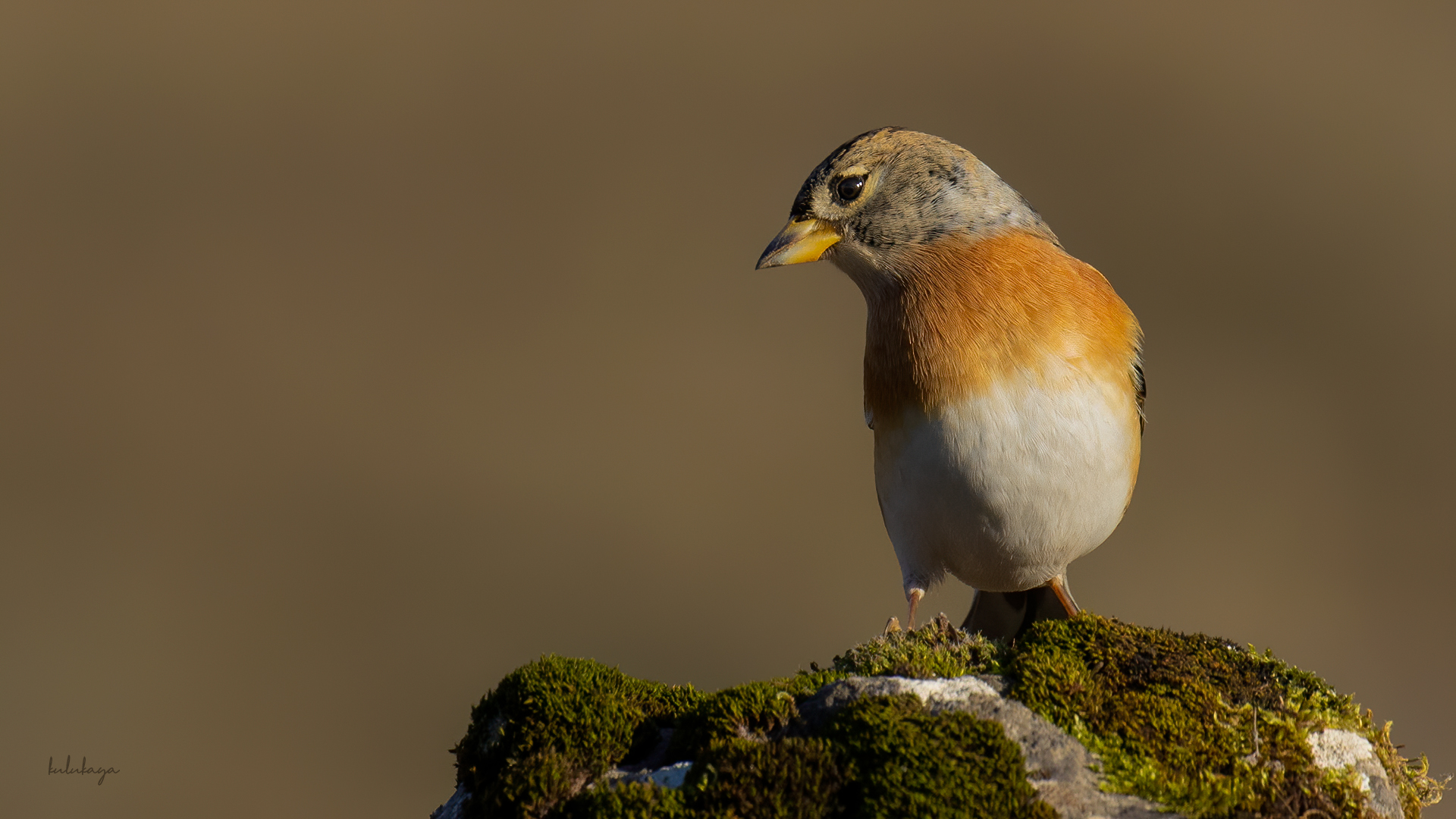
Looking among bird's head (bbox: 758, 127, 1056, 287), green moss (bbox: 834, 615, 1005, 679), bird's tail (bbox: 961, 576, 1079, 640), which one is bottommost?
green moss (bbox: 834, 615, 1005, 679)

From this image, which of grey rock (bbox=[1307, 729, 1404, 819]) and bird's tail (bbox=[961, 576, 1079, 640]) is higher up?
bird's tail (bbox=[961, 576, 1079, 640])

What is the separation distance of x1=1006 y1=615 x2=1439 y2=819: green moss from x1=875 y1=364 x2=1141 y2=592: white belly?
810 mm

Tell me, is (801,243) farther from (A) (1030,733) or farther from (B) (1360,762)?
(B) (1360,762)

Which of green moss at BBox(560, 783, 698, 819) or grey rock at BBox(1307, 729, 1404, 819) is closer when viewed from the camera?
green moss at BBox(560, 783, 698, 819)

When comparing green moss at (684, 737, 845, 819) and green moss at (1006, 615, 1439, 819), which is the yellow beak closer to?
green moss at (1006, 615, 1439, 819)

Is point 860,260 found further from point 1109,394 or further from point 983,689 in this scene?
point 983,689

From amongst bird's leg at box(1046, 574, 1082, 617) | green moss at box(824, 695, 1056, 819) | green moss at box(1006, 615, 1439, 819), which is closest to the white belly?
bird's leg at box(1046, 574, 1082, 617)

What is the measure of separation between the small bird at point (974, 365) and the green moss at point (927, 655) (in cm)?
77

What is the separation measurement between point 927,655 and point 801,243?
7.57ft

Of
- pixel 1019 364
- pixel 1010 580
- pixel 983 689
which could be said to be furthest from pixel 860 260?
pixel 983 689

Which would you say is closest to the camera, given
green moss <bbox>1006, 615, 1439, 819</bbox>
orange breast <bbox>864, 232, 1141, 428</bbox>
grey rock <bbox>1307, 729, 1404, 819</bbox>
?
green moss <bbox>1006, 615, 1439, 819</bbox>

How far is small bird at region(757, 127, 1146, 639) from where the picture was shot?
510 centimetres

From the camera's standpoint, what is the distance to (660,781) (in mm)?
3635

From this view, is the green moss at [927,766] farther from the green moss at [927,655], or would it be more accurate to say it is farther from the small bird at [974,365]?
the small bird at [974,365]
